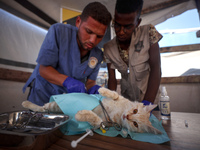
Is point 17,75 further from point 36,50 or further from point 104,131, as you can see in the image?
point 104,131

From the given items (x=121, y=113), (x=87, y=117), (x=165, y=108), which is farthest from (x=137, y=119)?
(x=165, y=108)

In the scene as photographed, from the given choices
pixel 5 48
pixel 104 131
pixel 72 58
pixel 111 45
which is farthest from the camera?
pixel 5 48

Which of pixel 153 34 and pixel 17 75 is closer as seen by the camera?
pixel 153 34

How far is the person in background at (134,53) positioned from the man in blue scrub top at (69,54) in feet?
0.48

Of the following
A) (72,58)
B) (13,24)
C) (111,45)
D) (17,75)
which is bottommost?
(17,75)

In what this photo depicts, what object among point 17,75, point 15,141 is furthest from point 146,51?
point 17,75

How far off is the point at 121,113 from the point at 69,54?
63cm

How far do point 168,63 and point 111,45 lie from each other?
1.25 meters

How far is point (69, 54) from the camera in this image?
37.4 inches

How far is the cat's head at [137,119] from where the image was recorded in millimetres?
515

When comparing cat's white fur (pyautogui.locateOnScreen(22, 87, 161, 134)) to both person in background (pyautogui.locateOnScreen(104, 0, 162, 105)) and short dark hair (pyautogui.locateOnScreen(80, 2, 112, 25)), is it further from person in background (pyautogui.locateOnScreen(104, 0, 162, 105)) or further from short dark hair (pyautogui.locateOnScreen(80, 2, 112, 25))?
short dark hair (pyautogui.locateOnScreen(80, 2, 112, 25))

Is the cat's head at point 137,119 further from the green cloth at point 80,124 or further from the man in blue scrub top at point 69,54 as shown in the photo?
the man in blue scrub top at point 69,54

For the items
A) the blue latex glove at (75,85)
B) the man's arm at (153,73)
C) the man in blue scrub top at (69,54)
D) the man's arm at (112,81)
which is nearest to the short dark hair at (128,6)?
the man in blue scrub top at (69,54)

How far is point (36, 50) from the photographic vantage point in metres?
1.80
